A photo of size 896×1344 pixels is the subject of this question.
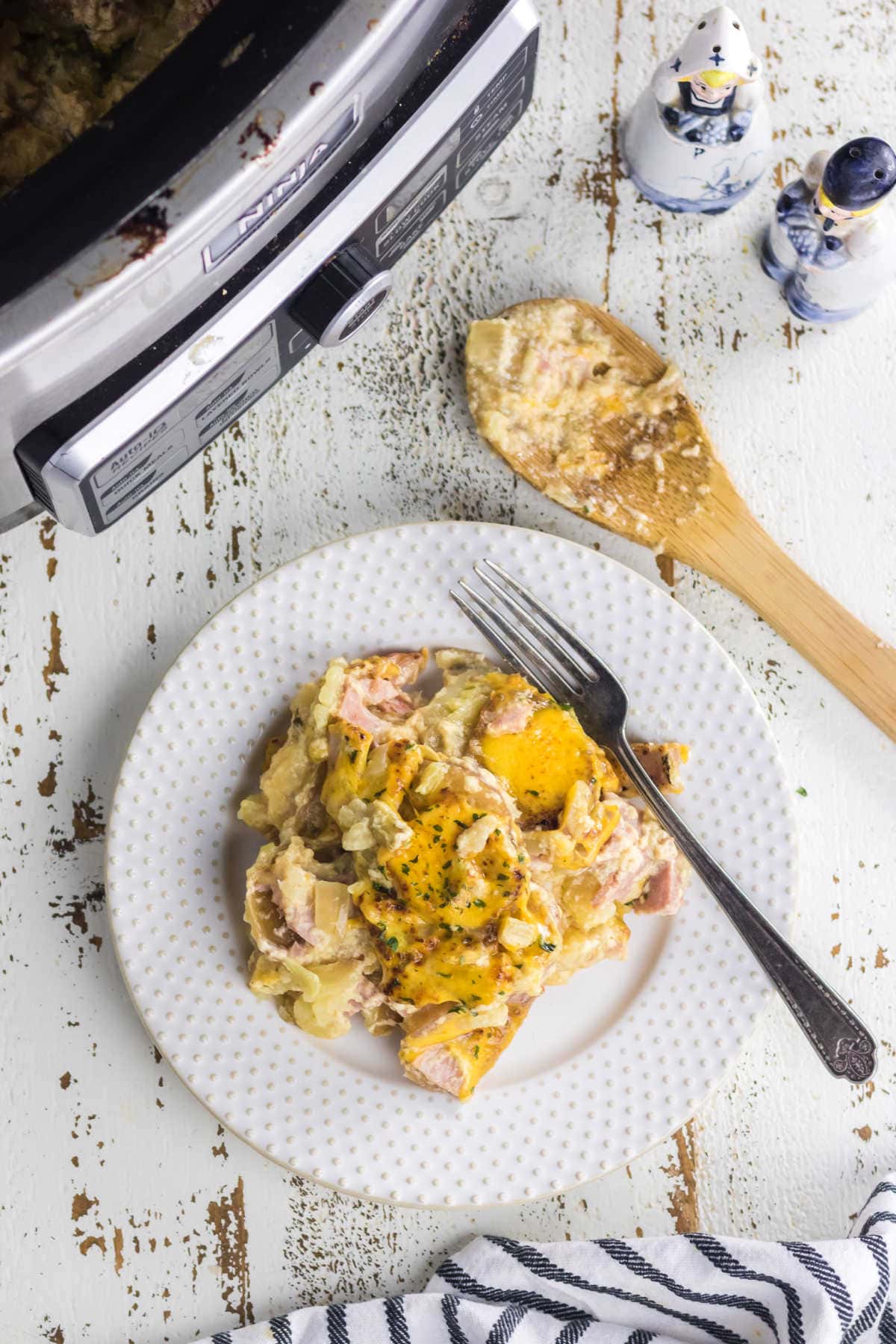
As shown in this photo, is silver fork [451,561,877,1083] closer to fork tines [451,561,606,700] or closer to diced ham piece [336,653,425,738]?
fork tines [451,561,606,700]

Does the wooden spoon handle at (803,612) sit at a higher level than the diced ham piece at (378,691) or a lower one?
higher

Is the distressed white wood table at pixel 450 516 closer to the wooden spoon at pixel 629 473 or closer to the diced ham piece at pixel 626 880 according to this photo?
the wooden spoon at pixel 629 473

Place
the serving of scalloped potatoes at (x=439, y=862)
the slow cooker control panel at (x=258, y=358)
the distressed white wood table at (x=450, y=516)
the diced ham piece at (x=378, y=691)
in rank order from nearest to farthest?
1. the slow cooker control panel at (x=258, y=358)
2. the serving of scalloped potatoes at (x=439, y=862)
3. the diced ham piece at (x=378, y=691)
4. the distressed white wood table at (x=450, y=516)

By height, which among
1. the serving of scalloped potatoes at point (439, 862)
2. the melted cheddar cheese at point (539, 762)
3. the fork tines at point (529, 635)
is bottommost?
the serving of scalloped potatoes at point (439, 862)

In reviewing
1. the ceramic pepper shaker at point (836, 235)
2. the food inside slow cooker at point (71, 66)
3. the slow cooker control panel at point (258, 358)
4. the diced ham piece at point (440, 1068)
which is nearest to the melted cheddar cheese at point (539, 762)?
the diced ham piece at point (440, 1068)

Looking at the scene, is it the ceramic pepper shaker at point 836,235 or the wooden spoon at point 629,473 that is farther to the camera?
the wooden spoon at point 629,473

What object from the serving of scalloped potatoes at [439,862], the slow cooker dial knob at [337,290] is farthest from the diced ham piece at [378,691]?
the slow cooker dial knob at [337,290]

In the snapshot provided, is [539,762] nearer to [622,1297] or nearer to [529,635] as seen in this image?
[529,635]

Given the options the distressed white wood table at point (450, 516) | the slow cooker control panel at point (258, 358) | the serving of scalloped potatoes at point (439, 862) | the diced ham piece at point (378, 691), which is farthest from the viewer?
the distressed white wood table at point (450, 516)
